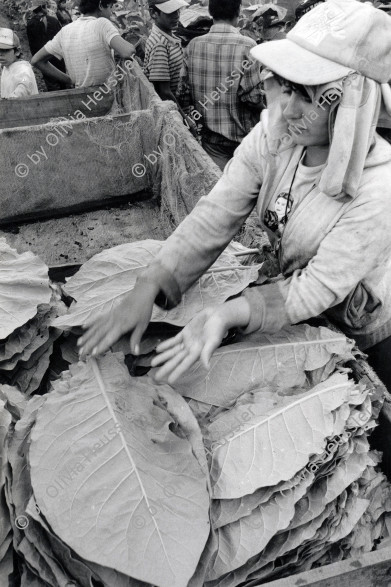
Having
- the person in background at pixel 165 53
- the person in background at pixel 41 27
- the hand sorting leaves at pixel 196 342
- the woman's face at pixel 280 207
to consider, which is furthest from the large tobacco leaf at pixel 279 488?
the person in background at pixel 41 27

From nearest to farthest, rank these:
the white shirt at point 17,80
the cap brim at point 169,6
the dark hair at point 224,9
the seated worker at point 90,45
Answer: the dark hair at point 224,9, the cap brim at point 169,6, the seated worker at point 90,45, the white shirt at point 17,80

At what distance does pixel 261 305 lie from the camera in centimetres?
175

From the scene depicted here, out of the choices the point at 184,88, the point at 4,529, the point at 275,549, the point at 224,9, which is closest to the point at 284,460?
the point at 275,549

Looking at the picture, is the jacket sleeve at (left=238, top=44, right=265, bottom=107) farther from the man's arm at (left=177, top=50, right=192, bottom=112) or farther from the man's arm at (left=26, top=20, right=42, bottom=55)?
the man's arm at (left=26, top=20, right=42, bottom=55)

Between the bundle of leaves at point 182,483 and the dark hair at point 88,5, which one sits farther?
the dark hair at point 88,5

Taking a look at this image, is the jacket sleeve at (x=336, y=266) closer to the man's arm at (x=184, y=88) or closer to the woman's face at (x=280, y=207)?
the woman's face at (x=280, y=207)

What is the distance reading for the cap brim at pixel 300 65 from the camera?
1.43m

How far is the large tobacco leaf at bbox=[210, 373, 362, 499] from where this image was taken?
5.02ft

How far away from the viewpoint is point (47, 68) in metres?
6.33

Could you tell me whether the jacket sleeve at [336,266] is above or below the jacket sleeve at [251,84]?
above

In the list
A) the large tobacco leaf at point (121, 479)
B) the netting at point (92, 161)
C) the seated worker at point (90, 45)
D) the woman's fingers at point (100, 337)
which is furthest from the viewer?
the seated worker at point (90, 45)

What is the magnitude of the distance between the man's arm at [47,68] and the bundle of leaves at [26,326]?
4724 millimetres

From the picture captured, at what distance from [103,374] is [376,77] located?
1.28 metres

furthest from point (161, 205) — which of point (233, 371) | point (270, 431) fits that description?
point (270, 431)
